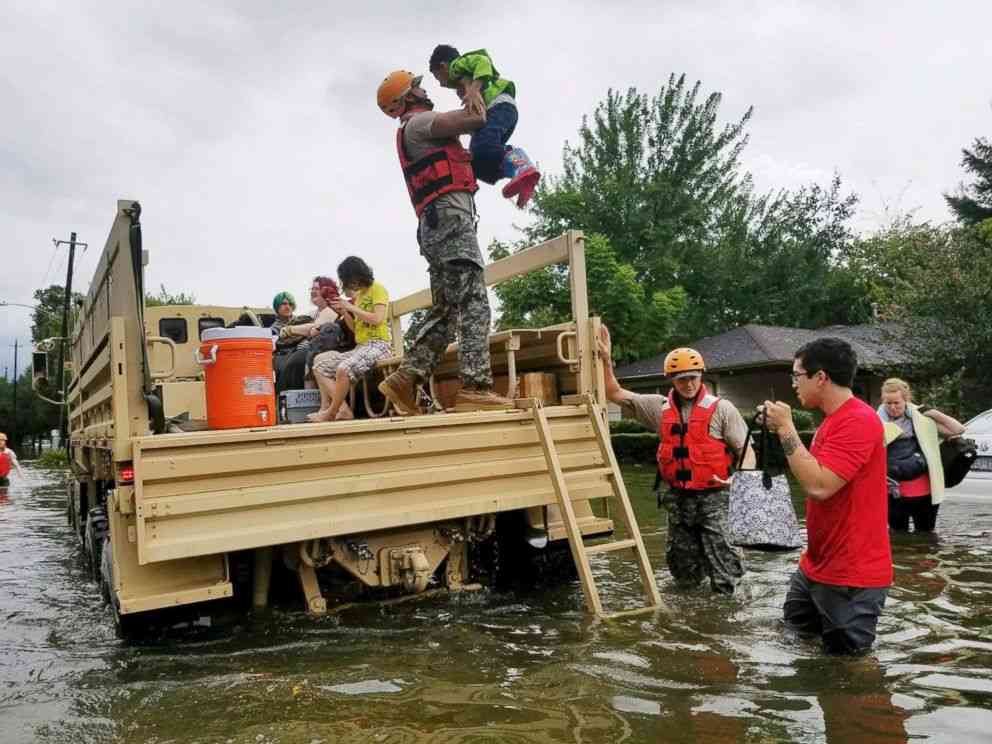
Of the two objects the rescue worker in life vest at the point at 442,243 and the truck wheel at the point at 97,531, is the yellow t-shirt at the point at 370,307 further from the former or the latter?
the truck wheel at the point at 97,531

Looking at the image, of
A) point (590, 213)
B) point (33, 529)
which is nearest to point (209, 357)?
point (33, 529)

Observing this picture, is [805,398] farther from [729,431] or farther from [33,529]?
[33,529]

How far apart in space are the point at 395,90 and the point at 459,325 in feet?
4.80

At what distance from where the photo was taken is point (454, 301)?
212 inches

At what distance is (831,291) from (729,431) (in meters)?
37.5

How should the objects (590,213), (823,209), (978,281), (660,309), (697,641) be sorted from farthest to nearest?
(823,209) < (590,213) < (660,309) < (978,281) < (697,641)

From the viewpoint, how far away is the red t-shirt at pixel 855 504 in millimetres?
3881

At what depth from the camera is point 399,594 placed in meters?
5.23

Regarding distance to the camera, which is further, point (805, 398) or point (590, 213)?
point (590, 213)

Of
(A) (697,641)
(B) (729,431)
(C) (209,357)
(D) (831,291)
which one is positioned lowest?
(A) (697,641)

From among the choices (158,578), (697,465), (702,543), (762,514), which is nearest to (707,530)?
(702,543)

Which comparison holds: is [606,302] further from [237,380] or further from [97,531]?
[237,380]

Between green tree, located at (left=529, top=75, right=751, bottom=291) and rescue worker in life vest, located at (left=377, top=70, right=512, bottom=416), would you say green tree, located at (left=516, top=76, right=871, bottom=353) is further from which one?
rescue worker in life vest, located at (left=377, top=70, right=512, bottom=416)

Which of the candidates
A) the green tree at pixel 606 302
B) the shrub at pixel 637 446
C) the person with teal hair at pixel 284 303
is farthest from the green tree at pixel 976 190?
the person with teal hair at pixel 284 303
